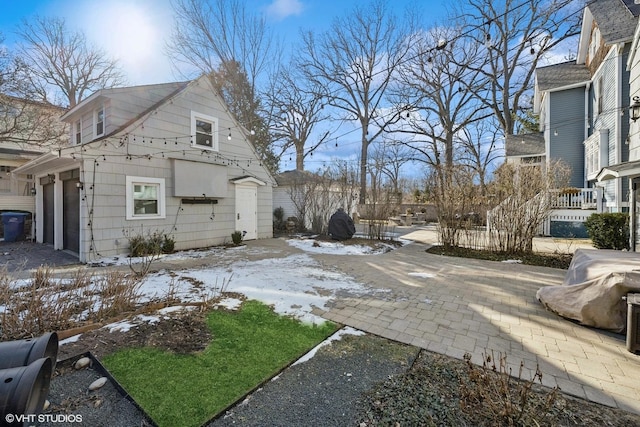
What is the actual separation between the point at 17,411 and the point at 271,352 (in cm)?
→ 196

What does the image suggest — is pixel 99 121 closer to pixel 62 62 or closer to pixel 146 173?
pixel 146 173

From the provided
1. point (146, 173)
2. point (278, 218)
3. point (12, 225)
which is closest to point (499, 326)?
point (146, 173)

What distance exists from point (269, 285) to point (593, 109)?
1659 cm

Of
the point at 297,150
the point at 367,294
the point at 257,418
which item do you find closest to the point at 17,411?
the point at 257,418

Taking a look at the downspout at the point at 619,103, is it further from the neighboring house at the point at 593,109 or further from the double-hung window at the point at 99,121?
the double-hung window at the point at 99,121

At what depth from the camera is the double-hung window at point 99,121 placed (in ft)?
30.4

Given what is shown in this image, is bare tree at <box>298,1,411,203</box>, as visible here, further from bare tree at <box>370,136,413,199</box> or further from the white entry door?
the white entry door

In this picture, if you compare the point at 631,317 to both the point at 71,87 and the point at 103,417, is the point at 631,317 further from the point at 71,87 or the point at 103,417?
the point at 71,87

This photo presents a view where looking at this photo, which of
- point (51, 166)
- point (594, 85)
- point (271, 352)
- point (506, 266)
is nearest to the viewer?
point (271, 352)

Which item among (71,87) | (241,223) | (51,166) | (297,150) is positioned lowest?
(241,223)

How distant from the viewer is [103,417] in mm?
2152

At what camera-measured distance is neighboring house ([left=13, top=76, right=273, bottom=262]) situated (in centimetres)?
769

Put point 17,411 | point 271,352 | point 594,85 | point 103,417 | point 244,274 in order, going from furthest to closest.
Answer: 1. point 594,85
2. point 244,274
3. point 271,352
4. point 103,417
5. point 17,411

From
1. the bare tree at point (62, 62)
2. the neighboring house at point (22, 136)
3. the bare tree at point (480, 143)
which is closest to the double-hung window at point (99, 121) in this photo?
the neighboring house at point (22, 136)
